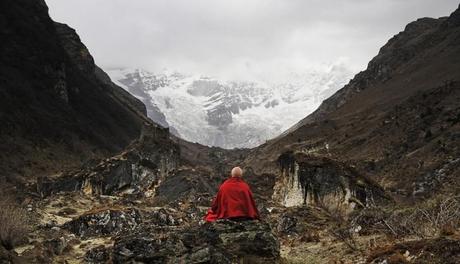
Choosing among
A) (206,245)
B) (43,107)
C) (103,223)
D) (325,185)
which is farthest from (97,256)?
(43,107)

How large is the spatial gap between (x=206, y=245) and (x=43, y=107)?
6412 centimetres

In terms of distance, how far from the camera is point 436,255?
8.56 m

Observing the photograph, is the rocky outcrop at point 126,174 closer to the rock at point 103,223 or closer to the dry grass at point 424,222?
the rock at point 103,223

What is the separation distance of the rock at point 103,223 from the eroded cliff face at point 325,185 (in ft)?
31.1

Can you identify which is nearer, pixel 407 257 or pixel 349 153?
pixel 407 257

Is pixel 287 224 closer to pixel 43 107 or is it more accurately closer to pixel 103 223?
pixel 103 223

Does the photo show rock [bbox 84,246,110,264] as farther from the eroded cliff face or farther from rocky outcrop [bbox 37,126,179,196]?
rocky outcrop [bbox 37,126,179,196]

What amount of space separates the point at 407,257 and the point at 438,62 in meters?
91.7

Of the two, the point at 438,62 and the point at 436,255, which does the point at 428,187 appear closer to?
the point at 436,255

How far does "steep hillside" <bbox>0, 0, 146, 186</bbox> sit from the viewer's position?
190 feet

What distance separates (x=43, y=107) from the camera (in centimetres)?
6969

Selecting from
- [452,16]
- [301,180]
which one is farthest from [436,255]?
[452,16]

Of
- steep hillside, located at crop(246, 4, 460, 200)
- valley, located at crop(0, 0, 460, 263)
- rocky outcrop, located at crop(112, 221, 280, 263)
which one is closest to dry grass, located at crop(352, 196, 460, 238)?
valley, located at crop(0, 0, 460, 263)

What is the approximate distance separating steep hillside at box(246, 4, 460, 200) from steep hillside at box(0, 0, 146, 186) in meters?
25.5
